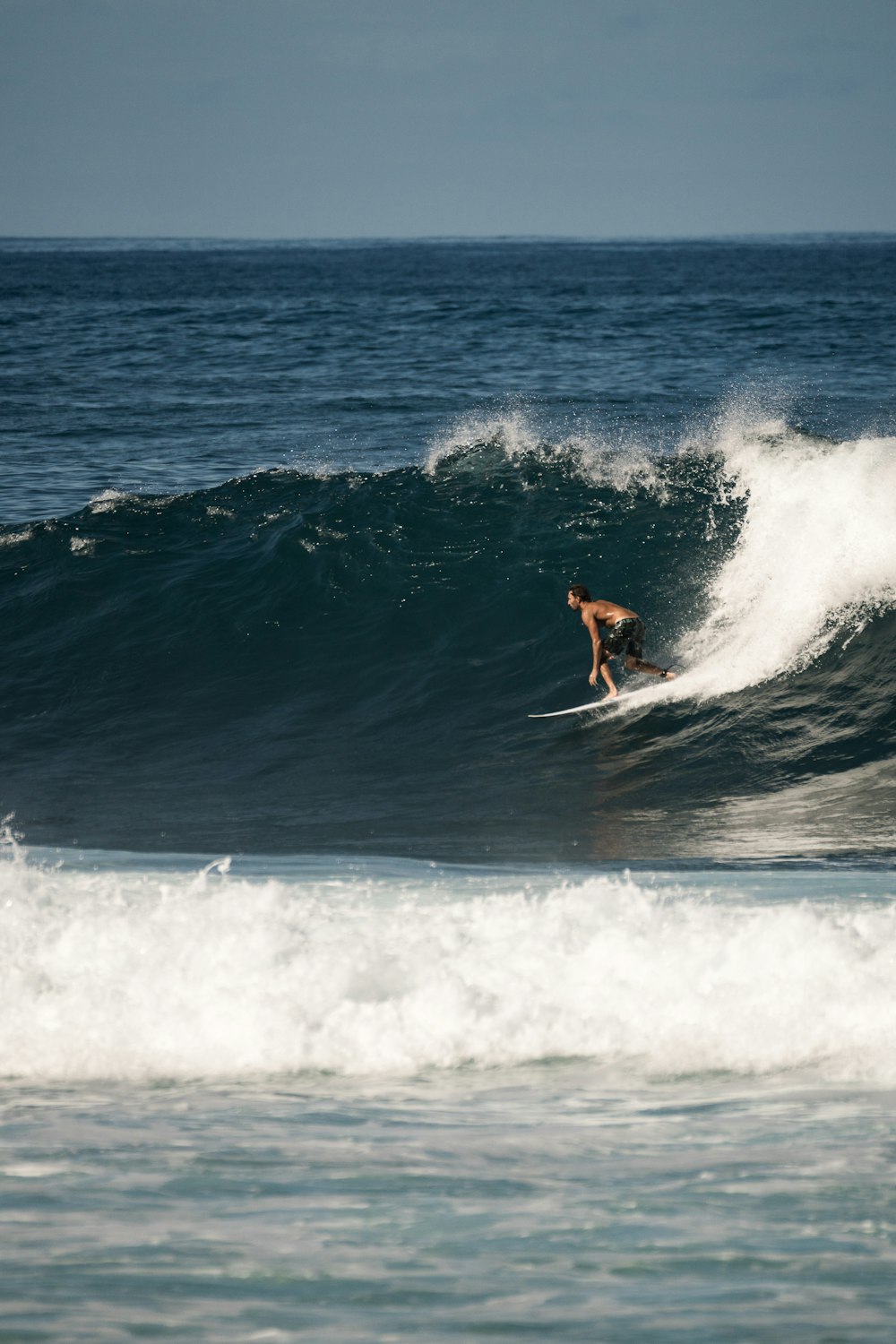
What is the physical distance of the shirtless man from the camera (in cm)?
1172

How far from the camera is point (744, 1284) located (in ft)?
12.5

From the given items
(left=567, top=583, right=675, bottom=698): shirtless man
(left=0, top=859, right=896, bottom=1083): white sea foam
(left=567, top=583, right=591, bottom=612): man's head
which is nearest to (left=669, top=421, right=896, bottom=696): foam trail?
(left=567, top=583, right=675, bottom=698): shirtless man

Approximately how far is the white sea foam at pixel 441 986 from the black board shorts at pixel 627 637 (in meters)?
5.35

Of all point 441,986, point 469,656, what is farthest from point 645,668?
point 441,986

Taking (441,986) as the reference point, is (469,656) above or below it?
above

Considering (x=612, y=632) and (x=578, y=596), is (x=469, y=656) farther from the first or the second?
(x=612, y=632)

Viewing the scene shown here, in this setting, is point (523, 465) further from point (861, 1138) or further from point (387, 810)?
point (861, 1138)

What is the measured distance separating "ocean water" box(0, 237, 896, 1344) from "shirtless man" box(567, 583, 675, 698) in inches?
15.0

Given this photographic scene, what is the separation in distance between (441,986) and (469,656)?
7655 mm

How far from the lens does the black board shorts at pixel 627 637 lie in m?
11.7

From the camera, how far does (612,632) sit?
38.7 feet

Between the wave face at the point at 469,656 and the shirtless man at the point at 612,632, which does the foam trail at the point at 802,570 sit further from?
the shirtless man at the point at 612,632

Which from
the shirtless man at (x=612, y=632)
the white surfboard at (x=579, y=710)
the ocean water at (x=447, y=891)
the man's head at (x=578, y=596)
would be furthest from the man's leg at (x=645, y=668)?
the man's head at (x=578, y=596)

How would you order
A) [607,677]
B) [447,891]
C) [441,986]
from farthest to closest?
[607,677], [447,891], [441,986]
